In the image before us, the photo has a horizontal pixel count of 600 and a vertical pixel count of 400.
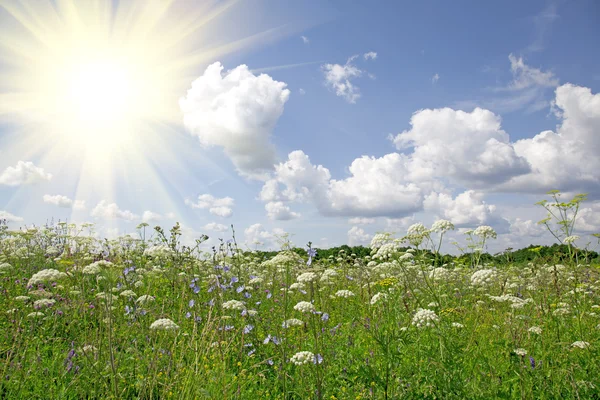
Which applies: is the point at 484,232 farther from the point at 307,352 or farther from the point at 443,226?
the point at 307,352

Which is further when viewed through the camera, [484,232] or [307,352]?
[484,232]

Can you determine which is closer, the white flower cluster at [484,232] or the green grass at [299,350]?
the green grass at [299,350]

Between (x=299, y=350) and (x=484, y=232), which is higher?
(x=484, y=232)

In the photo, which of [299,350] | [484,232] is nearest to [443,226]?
[484,232]

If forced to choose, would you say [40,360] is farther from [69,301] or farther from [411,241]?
[411,241]

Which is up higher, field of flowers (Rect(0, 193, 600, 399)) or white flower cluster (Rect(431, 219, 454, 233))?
white flower cluster (Rect(431, 219, 454, 233))

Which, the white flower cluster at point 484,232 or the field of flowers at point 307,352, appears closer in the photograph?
the field of flowers at point 307,352

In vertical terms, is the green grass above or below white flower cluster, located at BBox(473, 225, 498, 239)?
below

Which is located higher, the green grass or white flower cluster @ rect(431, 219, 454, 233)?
white flower cluster @ rect(431, 219, 454, 233)

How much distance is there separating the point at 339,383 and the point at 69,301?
5071 millimetres

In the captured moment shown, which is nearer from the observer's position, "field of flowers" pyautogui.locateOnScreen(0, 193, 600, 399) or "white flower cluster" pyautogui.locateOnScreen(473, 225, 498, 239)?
"field of flowers" pyautogui.locateOnScreen(0, 193, 600, 399)

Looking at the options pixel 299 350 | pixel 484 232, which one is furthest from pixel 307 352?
pixel 484 232

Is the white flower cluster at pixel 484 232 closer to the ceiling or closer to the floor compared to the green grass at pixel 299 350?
closer to the ceiling

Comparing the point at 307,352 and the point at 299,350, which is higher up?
the point at 307,352
